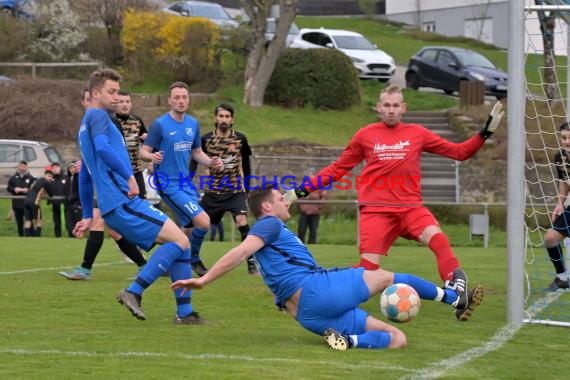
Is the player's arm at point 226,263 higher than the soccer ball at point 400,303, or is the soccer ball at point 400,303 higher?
the player's arm at point 226,263

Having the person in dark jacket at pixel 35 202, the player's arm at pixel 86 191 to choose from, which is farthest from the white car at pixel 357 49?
the player's arm at pixel 86 191

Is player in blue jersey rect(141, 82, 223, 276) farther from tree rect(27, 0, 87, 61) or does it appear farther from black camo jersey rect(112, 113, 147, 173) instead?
tree rect(27, 0, 87, 61)

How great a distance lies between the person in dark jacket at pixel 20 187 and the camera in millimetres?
23406

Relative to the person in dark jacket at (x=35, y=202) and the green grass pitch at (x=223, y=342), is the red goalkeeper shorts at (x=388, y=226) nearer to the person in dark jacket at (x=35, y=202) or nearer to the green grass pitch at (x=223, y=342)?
the green grass pitch at (x=223, y=342)

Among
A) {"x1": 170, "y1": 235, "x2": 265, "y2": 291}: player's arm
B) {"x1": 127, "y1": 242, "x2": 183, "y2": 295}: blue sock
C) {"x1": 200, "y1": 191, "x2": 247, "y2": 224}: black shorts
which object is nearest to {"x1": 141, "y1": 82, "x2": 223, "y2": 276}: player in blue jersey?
{"x1": 200, "y1": 191, "x2": 247, "y2": 224}: black shorts

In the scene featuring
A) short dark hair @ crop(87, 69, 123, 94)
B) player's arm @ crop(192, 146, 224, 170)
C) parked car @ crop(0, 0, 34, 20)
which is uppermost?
parked car @ crop(0, 0, 34, 20)

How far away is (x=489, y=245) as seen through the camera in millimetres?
22484

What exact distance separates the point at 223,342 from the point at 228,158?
218 inches

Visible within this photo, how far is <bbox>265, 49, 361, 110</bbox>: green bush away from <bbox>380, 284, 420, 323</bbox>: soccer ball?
27.9m

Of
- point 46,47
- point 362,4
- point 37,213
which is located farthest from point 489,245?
point 362,4

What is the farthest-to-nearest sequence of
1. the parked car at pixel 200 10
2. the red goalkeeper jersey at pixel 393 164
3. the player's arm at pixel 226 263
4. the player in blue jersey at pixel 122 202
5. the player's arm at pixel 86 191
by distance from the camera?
the parked car at pixel 200 10 → the player's arm at pixel 86 191 → the red goalkeeper jersey at pixel 393 164 → the player in blue jersey at pixel 122 202 → the player's arm at pixel 226 263

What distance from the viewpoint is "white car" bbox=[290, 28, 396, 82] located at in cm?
3934

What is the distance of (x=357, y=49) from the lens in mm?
40188

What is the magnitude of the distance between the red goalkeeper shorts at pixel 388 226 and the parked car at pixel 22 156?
17.7 meters
